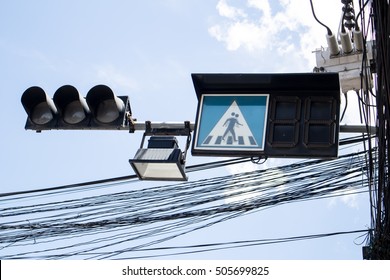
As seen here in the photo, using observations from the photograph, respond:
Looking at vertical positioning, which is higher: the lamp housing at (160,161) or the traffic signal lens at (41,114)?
the traffic signal lens at (41,114)

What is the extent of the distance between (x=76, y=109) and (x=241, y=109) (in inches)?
58.4

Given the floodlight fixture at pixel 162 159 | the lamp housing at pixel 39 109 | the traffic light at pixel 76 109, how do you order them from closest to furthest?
the floodlight fixture at pixel 162 159 → the traffic light at pixel 76 109 → the lamp housing at pixel 39 109

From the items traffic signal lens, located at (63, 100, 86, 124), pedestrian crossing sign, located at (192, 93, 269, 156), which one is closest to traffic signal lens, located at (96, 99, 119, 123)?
traffic signal lens, located at (63, 100, 86, 124)

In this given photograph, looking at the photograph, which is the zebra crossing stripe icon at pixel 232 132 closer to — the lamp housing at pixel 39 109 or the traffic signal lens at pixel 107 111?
the traffic signal lens at pixel 107 111

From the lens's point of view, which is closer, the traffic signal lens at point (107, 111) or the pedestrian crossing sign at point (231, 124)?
the pedestrian crossing sign at point (231, 124)

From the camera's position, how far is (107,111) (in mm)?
5781

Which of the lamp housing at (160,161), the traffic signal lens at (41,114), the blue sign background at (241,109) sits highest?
the blue sign background at (241,109)

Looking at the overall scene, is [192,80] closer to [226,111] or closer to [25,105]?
[226,111]

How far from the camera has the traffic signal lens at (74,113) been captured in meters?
5.79

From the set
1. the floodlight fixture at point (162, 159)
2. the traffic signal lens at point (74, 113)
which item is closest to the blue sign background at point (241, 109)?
Answer: the floodlight fixture at point (162, 159)

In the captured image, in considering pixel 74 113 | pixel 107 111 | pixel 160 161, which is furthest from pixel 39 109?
pixel 160 161

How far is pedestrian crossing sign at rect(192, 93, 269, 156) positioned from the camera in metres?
5.50

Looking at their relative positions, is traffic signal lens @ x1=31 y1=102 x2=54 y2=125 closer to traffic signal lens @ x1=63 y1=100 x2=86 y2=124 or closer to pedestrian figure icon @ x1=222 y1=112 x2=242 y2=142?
traffic signal lens @ x1=63 y1=100 x2=86 y2=124

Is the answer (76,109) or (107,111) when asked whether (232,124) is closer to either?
(107,111)
